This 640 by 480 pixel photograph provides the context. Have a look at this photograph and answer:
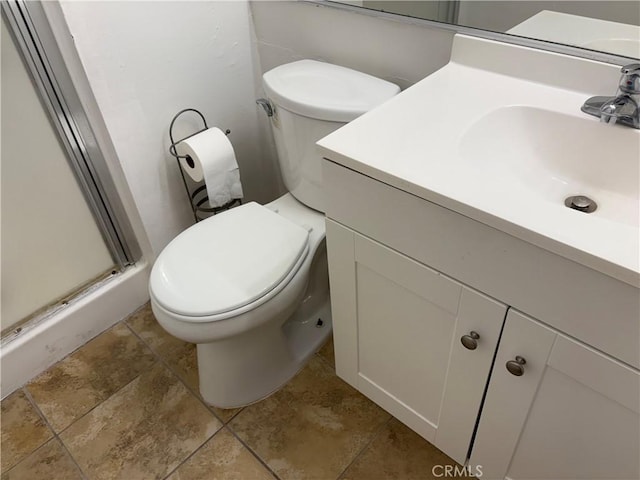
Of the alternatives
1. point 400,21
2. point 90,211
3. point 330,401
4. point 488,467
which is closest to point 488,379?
point 488,467

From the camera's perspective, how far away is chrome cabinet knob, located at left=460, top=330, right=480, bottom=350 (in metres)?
0.83

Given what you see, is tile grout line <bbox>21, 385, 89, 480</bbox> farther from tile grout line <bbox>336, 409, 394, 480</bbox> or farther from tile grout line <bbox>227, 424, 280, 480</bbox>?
tile grout line <bbox>336, 409, 394, 480</bbox>

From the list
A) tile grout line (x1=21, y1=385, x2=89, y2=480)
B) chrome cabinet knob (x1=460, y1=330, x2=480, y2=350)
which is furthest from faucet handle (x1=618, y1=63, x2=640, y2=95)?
tile grout line (x1=21, y1=385, x2=89, y2=480)

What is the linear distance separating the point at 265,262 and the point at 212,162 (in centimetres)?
38

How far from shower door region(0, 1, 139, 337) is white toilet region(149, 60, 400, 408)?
0.40m

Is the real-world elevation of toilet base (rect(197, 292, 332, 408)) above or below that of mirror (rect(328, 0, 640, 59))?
below

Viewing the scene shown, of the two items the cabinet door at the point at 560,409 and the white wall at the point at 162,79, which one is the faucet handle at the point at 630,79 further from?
the white wall at the point at 162,79

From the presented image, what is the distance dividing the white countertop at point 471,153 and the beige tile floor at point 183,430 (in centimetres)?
80

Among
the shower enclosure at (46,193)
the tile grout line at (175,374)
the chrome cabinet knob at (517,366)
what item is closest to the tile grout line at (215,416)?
→ the tile grout line at (175,374)

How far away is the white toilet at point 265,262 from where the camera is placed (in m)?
1.15

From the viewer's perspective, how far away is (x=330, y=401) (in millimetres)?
1397

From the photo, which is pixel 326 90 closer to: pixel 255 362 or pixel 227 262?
pixel 227 262

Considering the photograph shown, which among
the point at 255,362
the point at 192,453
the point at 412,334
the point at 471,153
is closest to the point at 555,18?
the point at 471,153

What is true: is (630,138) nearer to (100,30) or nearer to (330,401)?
(330,401)
